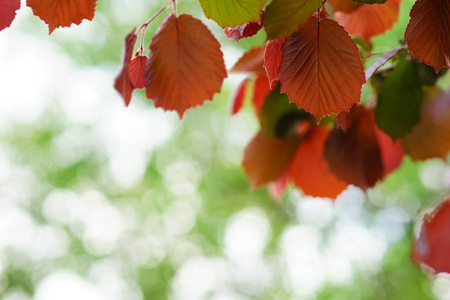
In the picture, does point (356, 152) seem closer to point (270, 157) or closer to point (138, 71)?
point (270, 157)

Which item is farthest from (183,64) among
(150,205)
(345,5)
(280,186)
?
(150,205)

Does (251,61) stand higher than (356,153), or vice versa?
(251,61)

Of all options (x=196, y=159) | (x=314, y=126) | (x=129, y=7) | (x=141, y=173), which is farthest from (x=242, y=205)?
(x=314, y=126)

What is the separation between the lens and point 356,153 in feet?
1.58

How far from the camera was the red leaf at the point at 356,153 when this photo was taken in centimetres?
48

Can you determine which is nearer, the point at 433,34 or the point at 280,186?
the point at 433,34

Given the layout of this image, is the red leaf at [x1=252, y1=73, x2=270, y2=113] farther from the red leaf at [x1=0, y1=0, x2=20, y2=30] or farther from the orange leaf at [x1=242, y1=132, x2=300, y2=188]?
the red leaf at [x1=0, y1=0, x2=20, y2=30]

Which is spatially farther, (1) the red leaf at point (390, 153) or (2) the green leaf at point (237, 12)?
(1) the red leaf at point (390, 153)

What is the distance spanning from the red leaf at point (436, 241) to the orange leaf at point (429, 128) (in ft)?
0.29

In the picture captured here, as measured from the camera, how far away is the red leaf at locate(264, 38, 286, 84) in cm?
31

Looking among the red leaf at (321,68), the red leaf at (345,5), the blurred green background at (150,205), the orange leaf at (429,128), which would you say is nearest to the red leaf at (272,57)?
the red leaf at (321,68)

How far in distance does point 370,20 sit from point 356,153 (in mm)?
121

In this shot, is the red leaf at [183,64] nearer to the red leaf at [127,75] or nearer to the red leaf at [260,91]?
the red leaf at [127,75]

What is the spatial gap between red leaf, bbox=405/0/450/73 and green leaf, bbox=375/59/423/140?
0.12 m
